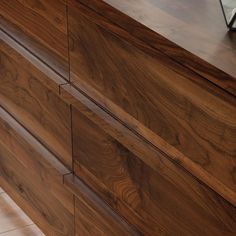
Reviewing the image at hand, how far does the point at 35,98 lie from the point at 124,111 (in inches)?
14.1

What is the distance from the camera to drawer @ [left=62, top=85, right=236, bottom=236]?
956 mm

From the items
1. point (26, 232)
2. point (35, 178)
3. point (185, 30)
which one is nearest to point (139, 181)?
point (185, 30)

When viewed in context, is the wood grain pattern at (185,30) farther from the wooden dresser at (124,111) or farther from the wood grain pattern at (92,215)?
the wood grain pattern at (92,215)

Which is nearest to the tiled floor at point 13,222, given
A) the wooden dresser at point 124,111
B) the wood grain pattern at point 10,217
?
the wood grain pattern at point 10,217

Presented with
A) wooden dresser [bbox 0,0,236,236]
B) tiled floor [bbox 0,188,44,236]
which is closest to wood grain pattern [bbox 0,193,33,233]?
tiled floor [bbox 0,188,44,236]

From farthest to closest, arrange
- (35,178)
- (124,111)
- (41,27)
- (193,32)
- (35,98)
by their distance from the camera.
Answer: (35,178)
(35,98)
(41,27)
(124,111)
(193,32)

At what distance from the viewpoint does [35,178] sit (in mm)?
1499

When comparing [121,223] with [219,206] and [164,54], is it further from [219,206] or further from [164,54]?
[164,54]

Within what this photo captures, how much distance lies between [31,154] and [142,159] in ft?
1.61

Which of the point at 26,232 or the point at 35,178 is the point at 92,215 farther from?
the point at 26,232

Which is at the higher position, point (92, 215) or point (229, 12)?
point (229, 12)

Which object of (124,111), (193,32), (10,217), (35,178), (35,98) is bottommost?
(10,217)

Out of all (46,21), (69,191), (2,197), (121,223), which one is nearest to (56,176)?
(69,191)

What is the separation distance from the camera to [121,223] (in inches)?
46.7
